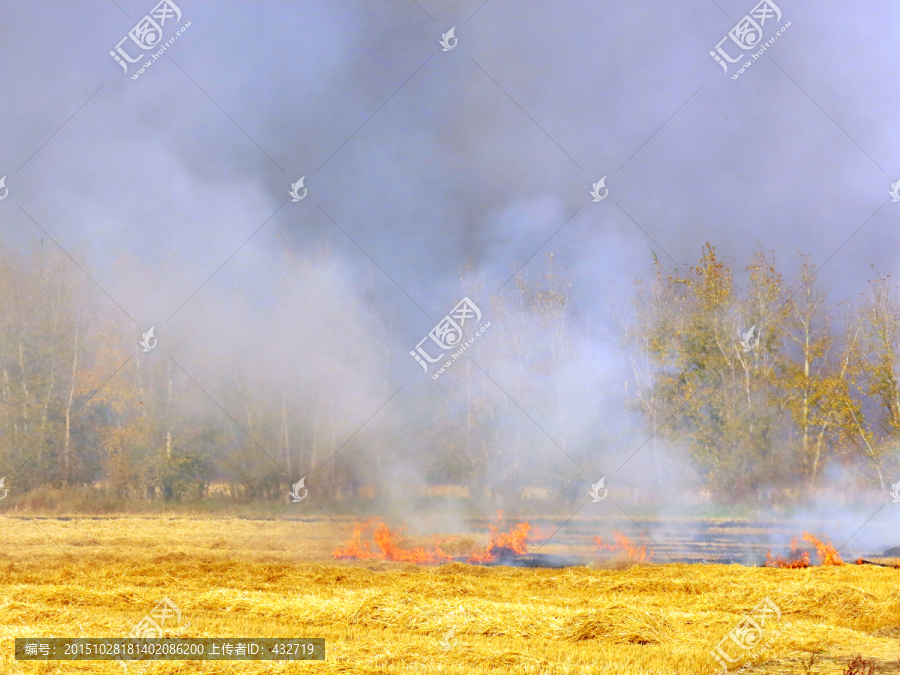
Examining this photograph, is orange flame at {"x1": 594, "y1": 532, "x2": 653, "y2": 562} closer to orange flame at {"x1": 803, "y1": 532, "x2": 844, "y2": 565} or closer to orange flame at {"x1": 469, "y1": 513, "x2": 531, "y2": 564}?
orange flame at {"x1": 469, "y1": 513, "x2": 531, "y2": 564}

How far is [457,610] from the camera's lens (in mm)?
13609

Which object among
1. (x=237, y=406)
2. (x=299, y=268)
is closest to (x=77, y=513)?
(x=237, y=406)

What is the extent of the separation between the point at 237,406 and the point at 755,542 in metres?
29.3

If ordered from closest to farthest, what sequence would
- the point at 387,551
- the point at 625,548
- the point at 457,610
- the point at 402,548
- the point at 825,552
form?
the point at 457,610 → the point at 825,552 → the point at 387,551 → the point at 402,548 → the point at 625,548

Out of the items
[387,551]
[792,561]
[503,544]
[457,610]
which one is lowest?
[792,561]

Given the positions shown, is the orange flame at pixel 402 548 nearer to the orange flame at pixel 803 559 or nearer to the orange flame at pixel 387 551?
the orange flame at pixel 387 551

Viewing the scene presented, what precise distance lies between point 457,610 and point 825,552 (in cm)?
1705

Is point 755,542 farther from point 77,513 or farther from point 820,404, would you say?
point 77,513

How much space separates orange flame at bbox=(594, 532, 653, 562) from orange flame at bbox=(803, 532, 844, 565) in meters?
5.61

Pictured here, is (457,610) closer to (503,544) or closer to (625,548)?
(503,544)

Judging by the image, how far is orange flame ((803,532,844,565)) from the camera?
23984 millimetres

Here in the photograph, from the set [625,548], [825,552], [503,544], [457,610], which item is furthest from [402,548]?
[825,552]

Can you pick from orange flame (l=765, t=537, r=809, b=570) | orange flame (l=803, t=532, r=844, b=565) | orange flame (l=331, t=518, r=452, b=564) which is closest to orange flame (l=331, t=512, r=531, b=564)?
orange flame (l=331, t=518, r=452, b=564)

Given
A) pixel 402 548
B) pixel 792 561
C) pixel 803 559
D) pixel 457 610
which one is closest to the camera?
pixel 457 610
